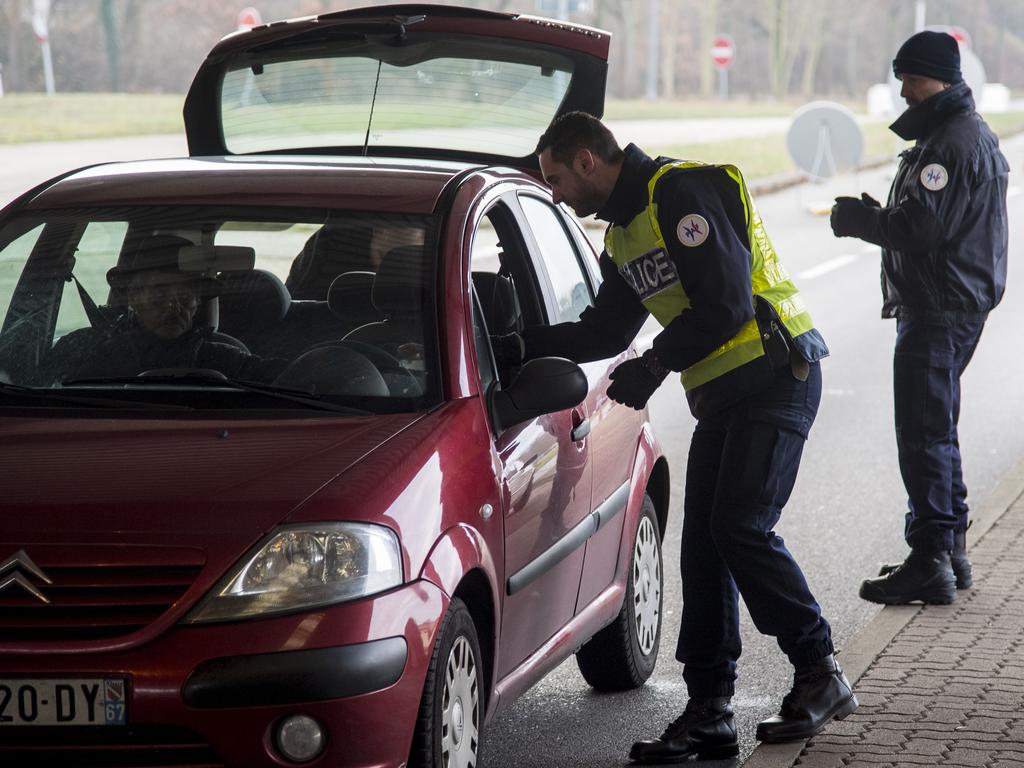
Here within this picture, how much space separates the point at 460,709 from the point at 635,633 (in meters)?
1.59

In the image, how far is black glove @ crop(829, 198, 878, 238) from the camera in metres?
6.20

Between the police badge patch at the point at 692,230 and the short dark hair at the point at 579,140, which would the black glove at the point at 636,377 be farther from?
the short dark hair at the point at 579,140

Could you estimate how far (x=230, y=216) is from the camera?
4.48 m

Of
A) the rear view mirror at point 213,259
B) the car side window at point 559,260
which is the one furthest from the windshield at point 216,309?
the car side window at point 559,260

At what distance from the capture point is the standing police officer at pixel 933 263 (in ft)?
20.0

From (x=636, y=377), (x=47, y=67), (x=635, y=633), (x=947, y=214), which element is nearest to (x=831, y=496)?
(x=947, y=214)

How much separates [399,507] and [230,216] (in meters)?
1.28

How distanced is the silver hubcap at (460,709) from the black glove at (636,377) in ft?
3.27

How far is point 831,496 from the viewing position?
8414mm

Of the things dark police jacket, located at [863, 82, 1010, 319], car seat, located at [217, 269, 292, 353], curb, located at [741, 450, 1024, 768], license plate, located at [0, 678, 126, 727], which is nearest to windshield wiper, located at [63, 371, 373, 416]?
car seat, located at [217, 269, 292, 353]

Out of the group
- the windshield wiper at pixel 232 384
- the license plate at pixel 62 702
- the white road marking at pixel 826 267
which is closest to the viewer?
the license plate at pixel 62 702

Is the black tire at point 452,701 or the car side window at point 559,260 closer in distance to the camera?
the black tire at point 452,701

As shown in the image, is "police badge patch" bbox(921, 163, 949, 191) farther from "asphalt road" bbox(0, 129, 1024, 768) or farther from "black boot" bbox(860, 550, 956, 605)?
"asphalt road" bbox(0, 129, 1024, 768)

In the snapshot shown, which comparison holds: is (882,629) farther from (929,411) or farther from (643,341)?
(643,341)
